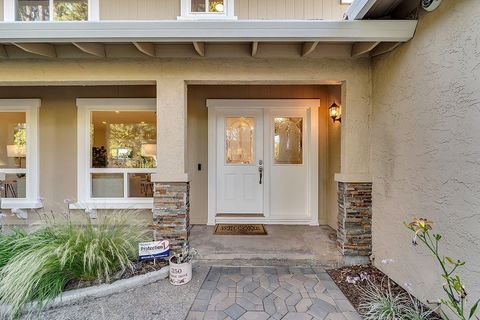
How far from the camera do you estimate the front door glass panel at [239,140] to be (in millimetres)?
5395

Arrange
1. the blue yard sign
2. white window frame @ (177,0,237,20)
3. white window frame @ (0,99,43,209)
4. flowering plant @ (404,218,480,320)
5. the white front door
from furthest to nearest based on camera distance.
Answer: the white front door < white window frame @ (0,99,43,209) < white window frame @ (177,0,237,20) < the blue yard sign < flowering plant @ (404,218,480,320)

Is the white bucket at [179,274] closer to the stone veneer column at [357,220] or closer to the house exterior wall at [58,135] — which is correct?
the stone veneer column at [357,220]

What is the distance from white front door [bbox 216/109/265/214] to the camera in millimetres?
5383

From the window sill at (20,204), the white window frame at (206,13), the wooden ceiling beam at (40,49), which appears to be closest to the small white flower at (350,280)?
the white window frame at (206,13)

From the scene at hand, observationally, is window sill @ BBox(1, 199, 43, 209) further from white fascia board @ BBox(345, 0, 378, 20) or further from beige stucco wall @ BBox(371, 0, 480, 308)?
white fascia board @ BBox(345, 0, 378, 20)

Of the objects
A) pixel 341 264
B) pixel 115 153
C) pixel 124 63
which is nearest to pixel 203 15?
pixel 124 63

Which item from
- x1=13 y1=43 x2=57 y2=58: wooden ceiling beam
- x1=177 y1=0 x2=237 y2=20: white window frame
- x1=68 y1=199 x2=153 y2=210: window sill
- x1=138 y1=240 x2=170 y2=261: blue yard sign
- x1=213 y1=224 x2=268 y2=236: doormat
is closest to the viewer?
x1=13 y1=43 x2=57 y2=58: wooden ceiling beam

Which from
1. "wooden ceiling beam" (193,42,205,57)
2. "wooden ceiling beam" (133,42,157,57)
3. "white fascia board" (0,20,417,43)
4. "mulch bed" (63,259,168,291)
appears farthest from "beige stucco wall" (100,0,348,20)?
"mulch bed" (63,259,168,291)

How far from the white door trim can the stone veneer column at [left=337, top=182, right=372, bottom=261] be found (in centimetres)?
152

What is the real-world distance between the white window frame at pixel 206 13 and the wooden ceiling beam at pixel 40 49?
1.84 m

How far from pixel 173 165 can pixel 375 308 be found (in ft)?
9.08

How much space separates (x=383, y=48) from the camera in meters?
3.37

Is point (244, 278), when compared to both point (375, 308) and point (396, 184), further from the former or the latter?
point (396, 184)

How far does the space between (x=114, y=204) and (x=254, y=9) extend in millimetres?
4005
